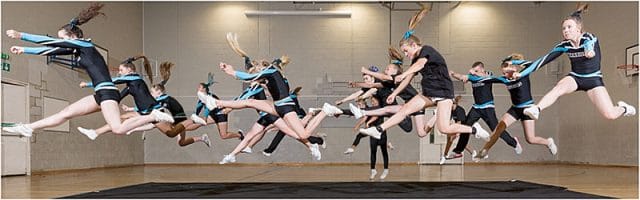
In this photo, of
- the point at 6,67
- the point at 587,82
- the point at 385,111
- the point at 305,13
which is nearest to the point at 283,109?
the point at 385,111

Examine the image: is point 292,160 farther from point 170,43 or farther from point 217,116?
point 217,116

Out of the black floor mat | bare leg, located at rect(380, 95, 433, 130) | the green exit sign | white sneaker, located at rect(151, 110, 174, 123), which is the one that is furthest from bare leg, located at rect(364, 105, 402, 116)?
the green exit sign

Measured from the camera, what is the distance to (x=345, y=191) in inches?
499

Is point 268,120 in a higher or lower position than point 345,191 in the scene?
higher

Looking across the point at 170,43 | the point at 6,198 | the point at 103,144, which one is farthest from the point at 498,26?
the point at 6,198

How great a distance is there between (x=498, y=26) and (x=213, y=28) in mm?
12609

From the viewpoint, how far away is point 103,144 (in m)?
26.0

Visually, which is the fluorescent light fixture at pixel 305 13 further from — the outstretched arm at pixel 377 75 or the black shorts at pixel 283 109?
the black shorts at pixel 283 109

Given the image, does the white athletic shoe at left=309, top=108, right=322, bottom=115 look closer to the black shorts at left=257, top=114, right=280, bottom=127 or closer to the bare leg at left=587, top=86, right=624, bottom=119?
the black shorts at left=257, top=114, right=280, bottom=127

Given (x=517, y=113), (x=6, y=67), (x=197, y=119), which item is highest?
(x=6, y=67)

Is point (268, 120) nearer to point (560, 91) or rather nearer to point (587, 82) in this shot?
point (560, 91)

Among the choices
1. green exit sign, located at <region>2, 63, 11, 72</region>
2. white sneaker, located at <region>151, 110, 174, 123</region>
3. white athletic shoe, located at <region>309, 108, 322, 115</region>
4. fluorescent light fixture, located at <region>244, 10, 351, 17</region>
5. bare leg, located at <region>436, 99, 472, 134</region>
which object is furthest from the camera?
fluorescent light fixture, located at <region>244, 10, 351, 17</region>

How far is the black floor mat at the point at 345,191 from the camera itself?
1143cm

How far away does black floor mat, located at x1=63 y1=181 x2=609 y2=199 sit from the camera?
11430 mm
